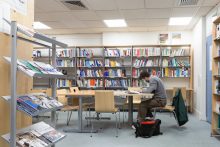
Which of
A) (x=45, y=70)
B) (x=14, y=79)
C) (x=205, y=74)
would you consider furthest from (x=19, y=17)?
(x=205, y=74)

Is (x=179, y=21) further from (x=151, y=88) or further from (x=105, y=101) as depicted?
(x=105, y=101)

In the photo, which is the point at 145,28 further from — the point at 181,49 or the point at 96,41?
the point at 96,41

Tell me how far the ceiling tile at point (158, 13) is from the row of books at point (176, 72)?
1903 mm

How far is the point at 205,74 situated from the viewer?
495 centimetres

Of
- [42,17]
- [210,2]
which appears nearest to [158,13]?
[210,2]

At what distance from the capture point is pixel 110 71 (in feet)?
21.2

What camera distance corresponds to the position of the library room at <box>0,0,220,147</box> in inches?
65.4

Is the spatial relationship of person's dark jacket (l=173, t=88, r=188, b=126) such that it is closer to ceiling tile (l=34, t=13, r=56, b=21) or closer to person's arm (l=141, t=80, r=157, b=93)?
person's arm (l=141, t=80, r=157, b=93)

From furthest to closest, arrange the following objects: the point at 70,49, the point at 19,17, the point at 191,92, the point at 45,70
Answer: the point at 70,49 < the point at 191,92 < the point at 19,17 < the point at 45,70

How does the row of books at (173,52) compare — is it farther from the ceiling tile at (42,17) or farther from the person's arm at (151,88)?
the ceiling tile at (42,17)

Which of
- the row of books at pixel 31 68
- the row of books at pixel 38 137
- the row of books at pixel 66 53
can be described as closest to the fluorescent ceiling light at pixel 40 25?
the row of books at pixel 66 53

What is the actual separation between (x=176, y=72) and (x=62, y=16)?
12.9ft

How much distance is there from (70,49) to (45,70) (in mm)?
5296

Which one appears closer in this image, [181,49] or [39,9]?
[39,9]
